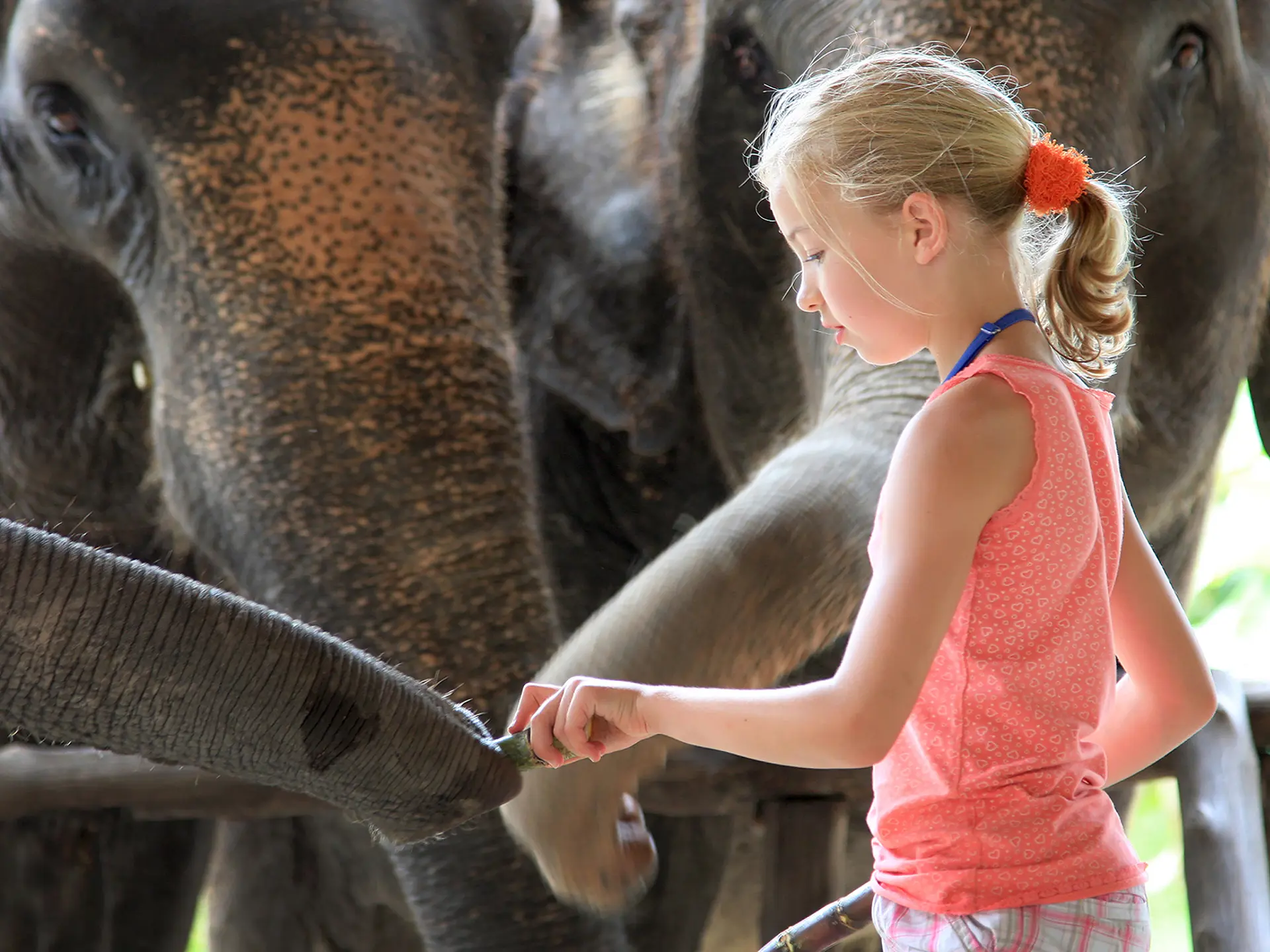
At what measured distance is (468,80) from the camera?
1570 mm

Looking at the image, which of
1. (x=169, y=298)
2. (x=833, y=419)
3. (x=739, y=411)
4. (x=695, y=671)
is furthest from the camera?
(x=739, y=411)

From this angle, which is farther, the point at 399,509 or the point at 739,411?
the point at 739,411

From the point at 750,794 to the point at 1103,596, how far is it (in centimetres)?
71

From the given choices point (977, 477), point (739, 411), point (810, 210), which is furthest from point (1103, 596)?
point (739, 411)

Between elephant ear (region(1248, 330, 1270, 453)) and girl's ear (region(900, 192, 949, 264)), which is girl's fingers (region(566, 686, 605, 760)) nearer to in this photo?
girl's ear (region(900, 192, 949, 264))

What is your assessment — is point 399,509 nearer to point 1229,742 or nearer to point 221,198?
point 221,198

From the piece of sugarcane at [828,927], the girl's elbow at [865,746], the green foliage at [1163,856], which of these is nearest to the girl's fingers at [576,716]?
the girl's elbow at [865,746]

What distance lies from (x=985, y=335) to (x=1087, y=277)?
0.07m

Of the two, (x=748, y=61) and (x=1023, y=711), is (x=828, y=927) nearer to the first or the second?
(x=1023, y=711)

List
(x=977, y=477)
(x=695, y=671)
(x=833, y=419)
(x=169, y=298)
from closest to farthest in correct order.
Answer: (x=977, y=477)
(x=695, y=671)
(x=833, y=419)
(x=169, y=298)

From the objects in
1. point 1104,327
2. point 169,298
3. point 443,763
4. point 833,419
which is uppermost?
point 169,298

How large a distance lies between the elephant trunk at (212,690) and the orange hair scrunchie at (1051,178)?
1.14 ft

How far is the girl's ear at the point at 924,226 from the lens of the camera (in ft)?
2.47

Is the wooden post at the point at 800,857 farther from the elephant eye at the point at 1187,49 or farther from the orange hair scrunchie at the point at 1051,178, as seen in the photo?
the orange hair scrunchie at the point at 1051,178
